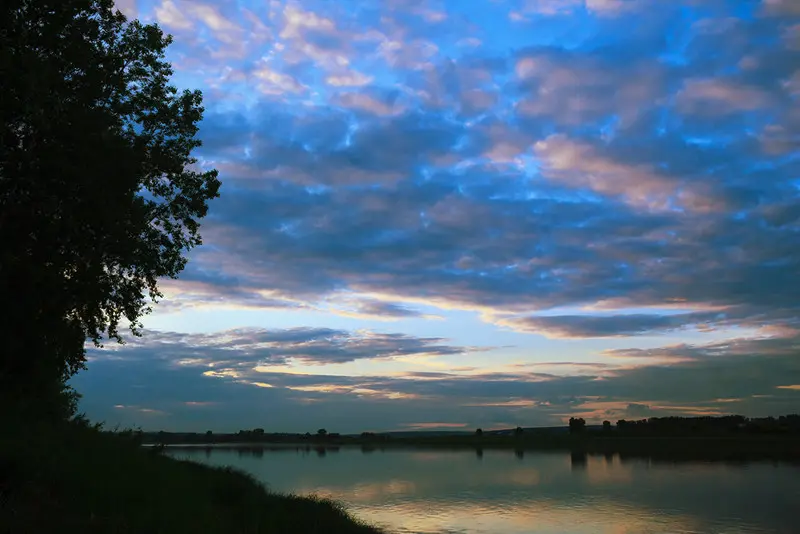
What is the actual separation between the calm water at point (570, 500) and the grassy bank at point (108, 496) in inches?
842

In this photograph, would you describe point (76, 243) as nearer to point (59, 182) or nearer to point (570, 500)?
point (59, 182)

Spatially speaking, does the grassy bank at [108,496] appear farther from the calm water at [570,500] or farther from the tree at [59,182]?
the calm water at [570,500]

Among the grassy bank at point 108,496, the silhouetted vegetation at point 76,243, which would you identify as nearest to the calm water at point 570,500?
the grassy bank at point 108,496

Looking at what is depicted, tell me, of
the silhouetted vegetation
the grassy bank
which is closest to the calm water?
the grassy bank

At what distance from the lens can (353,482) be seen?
9981cm

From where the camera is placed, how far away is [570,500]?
7569 cm

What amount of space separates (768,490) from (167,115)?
A: 88.1 m

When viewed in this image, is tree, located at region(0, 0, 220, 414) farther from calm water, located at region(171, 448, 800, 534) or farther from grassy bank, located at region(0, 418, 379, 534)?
calm water, located at region(171, 448, 800, 534)

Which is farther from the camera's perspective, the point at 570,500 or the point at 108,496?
the point at 570,500

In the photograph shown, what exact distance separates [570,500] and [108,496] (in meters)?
66.3

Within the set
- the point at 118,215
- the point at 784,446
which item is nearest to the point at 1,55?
the point at 118,215

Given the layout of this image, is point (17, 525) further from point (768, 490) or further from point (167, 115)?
point (768, 490)

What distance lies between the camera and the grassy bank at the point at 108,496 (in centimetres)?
1691

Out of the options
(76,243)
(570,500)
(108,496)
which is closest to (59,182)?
(76,243)
